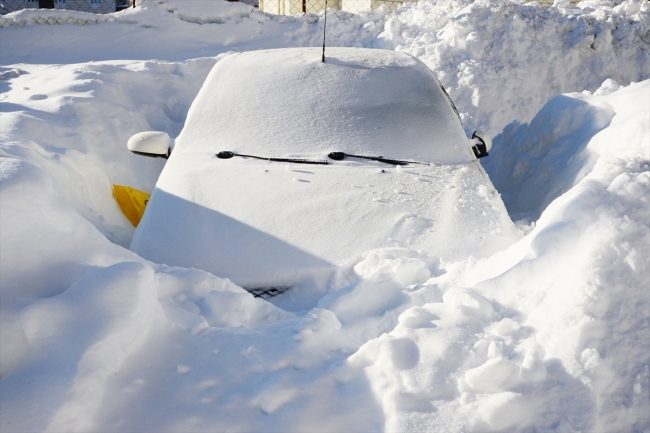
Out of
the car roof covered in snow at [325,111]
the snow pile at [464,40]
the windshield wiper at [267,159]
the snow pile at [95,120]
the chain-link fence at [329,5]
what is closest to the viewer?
the windshield wiper at [267,159]

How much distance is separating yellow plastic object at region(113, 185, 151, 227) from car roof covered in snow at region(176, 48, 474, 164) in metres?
0.95

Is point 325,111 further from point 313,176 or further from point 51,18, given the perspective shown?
point 51,18

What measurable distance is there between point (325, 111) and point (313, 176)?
557 mm

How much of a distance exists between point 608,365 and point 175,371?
1225 millimetres

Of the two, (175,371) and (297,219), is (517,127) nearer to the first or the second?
(297,219)

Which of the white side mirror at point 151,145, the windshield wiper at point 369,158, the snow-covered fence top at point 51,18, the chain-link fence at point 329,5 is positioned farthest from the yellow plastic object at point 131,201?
the chain-link fence at point 329,5

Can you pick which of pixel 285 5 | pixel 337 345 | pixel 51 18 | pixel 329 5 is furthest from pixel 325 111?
pixel 285 5

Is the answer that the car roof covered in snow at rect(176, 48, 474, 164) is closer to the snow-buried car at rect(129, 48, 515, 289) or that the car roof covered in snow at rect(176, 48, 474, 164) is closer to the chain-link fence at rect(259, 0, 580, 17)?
the snow-buried car at rect(129, 48, 515, 289)

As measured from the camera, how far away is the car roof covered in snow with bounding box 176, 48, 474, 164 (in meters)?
3.26

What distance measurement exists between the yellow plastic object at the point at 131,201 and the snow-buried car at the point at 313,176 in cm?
75

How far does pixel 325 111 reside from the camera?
11.2 feet

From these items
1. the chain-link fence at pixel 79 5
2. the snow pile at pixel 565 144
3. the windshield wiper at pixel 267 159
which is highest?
the windshield wiper at pixel 267 159

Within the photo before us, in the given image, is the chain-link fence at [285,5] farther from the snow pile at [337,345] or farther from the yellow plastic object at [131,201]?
the snow pile at [337,345]

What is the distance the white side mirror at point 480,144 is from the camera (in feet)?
12.0
